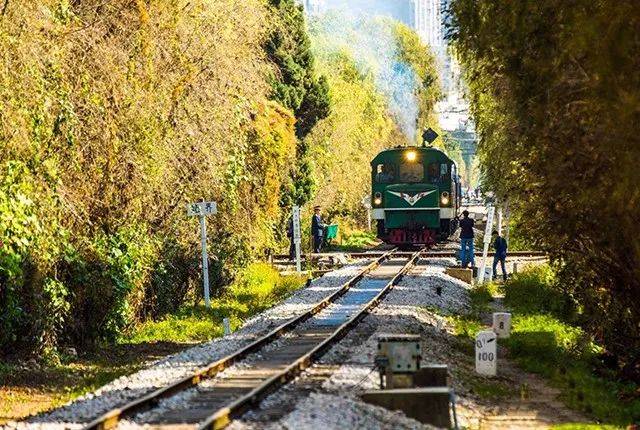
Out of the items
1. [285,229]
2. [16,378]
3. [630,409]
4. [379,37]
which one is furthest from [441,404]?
[379,37]

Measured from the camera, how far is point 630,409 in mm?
15000

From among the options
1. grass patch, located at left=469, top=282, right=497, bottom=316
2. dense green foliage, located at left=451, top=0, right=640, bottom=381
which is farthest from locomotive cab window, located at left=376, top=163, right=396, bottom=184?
dense green foliage, located at left=451, top=0, right=640, bottom=381

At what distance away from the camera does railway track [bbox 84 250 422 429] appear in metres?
12.0

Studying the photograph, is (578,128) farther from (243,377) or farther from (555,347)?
(555,347)

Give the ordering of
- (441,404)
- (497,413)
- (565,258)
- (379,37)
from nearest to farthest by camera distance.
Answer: (441,404) < (497,413) < (565,258) < (379,37)

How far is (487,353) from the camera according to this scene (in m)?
17.1

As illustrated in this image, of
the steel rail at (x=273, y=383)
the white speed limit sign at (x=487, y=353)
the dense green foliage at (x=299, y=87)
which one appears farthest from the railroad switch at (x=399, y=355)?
the dense green foliage at (x=299, y=87)

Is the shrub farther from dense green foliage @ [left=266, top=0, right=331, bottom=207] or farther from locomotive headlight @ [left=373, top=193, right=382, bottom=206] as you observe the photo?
dense green foliage @ [left=266, top=0, right=331, bottom=207]

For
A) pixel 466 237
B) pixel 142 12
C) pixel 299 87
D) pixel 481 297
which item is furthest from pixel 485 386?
pixel 299 87

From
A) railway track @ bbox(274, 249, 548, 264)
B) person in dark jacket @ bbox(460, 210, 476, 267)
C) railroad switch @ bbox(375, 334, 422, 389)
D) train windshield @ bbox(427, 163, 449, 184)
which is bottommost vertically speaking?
railroad switch @ bbox(375, 334, 422, 389)

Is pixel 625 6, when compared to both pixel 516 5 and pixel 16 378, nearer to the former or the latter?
pixel 516 5

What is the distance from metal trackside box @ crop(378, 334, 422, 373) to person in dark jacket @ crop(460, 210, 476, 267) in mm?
21593

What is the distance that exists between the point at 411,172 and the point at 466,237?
10303 millimetres

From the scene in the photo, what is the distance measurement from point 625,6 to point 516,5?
2.35 meters
